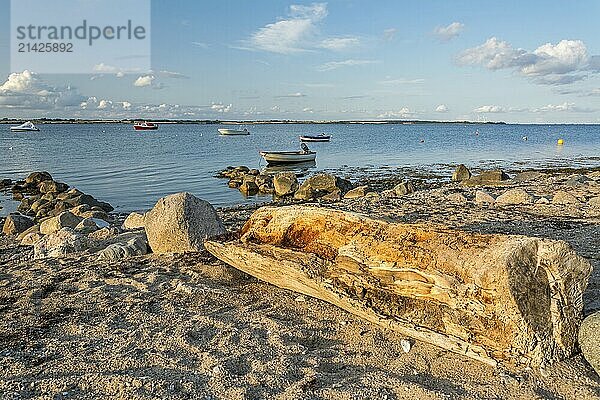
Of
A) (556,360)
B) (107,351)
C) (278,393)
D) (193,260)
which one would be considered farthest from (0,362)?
(556,360)

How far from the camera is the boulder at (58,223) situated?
11.5 metres

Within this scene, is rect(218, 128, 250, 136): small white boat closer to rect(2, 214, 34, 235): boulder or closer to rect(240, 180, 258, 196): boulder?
rect(240, 180, 258, 196): boulder

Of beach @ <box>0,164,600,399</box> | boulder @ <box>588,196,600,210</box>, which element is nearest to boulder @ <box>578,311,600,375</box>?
beach @ <box>0,164,600,399</box>

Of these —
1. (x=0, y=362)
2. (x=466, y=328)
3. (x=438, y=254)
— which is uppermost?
(x=438, y=254)

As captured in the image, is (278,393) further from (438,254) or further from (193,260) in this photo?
(193,260)

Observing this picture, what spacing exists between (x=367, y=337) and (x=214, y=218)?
13.8 feet

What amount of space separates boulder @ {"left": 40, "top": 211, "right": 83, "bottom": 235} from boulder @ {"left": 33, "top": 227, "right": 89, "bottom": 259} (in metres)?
2.85

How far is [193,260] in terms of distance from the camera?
730cm

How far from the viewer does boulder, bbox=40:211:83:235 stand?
37.6 feet

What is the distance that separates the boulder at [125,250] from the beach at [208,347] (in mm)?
375

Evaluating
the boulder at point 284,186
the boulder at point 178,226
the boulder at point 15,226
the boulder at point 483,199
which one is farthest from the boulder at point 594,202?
the boulder at point 15,226

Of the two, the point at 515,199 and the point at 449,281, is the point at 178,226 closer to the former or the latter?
the point at 449,281

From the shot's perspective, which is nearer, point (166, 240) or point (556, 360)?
point (556, 360)

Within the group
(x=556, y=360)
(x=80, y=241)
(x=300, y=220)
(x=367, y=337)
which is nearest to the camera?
(x=556, y=360)
